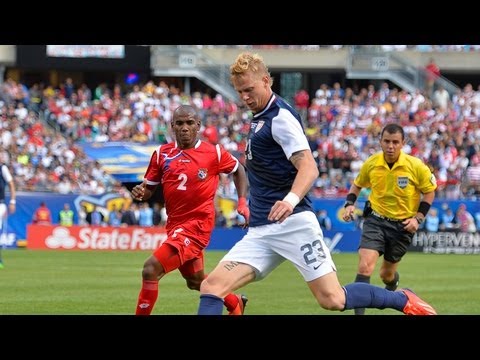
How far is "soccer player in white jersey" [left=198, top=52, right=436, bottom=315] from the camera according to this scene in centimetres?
851

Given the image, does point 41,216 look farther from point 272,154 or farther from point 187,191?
point 272,154

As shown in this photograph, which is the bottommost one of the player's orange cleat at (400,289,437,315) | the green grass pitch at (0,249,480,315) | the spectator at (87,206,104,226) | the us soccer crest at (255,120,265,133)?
the spectator at (87,206,104,226)

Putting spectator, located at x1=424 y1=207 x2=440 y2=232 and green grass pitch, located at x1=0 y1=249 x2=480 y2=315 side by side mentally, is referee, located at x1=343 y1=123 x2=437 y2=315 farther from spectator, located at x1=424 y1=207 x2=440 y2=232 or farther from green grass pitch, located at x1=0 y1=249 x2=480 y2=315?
spectator, located at x1=424 y1=207 x2=440 y2=232

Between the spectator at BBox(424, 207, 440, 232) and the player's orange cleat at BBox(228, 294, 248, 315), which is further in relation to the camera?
the spectator at BBox(424, 207, 440, 232)

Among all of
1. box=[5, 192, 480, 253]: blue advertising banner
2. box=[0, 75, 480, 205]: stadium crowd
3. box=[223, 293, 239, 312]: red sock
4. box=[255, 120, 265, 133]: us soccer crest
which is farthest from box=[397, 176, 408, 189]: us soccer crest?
box=[0, 75, 480, 205]: stadium crowd

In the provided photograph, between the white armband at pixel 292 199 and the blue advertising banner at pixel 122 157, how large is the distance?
26599 mm

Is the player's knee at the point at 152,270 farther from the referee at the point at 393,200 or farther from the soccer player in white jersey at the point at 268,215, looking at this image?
the referee at the point at 393,200

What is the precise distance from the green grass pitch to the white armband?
15.5 ft

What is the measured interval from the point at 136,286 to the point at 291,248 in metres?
8.77

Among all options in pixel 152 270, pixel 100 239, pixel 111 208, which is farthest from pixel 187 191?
pixel 111 208

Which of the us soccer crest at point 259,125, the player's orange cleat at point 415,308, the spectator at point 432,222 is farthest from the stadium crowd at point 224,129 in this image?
the us soccer crest at point 259,125

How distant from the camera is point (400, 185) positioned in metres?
12.6

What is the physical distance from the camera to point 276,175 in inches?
345
